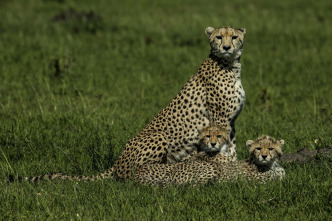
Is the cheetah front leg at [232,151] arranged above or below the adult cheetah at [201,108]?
below

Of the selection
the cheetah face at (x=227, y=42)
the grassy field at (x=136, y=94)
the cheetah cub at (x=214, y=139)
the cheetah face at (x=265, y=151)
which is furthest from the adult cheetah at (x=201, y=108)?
the grassy field at (x=136, y=94)

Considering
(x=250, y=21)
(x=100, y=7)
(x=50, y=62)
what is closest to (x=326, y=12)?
(x=250, y=21)

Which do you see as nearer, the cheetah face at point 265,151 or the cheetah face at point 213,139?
the cheetah face at point 265,151

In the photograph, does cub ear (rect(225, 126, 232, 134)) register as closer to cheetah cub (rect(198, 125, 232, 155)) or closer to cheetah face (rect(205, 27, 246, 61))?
cheetah cub (rect(198, 125, 232, 155))

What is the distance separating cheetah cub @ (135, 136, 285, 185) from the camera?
215 inches

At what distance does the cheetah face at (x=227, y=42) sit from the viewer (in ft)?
19.4

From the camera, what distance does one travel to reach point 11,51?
1135cm

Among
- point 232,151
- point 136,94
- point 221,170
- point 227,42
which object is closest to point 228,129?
point 232,151

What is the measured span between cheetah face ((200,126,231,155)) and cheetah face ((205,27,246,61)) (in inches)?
29.3

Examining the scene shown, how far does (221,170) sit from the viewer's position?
5.59 meters

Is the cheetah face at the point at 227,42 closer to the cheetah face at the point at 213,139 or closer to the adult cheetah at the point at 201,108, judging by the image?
the adult cheetah at the point at 201,108

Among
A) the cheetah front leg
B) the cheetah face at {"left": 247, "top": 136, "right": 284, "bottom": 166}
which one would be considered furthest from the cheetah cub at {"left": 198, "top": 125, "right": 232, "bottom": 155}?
the cheetah face at {"left": 247, "top": 136, "right": 284, "bottom": 166}

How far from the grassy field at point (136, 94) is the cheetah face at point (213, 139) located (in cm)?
55

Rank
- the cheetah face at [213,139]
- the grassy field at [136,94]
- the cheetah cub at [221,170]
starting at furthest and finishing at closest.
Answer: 1. the cheetah face at [213,139]
2. the cheetah cub at [221,170]
3. the grassy field at [136,94]
